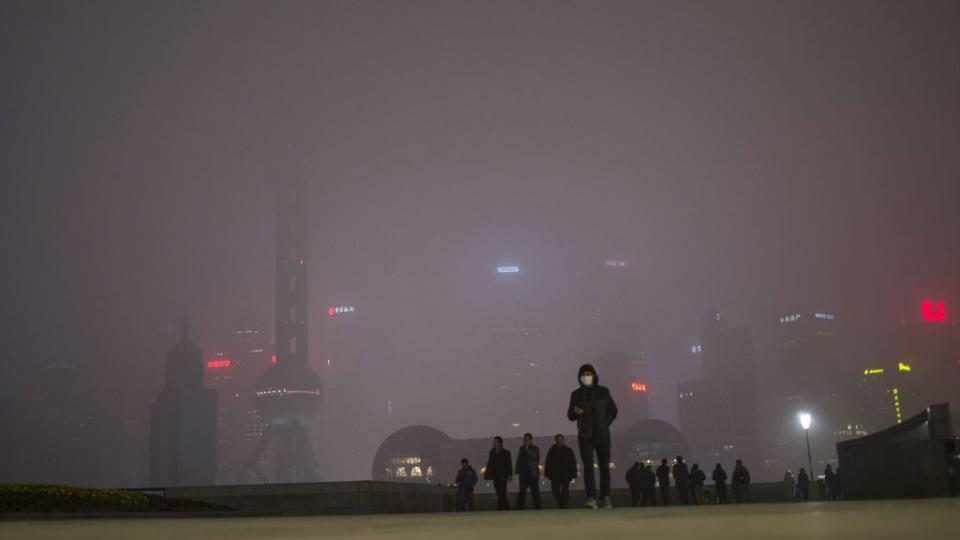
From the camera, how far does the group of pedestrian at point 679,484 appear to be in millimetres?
32312

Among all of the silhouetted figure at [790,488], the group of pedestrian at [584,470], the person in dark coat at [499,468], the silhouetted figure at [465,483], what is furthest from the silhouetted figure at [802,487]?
the person in dark coat at [499,468]

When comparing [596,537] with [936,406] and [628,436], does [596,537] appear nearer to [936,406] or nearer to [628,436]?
[936,406]

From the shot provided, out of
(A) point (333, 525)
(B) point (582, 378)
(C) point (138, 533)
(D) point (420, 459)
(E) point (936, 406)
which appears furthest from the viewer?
(D) point (420, 459)

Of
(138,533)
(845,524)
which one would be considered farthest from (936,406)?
(138,533)

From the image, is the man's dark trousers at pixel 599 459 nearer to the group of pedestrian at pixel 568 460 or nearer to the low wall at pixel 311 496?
the group of pedestrian at pixel 568 460

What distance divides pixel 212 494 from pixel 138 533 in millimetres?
20639

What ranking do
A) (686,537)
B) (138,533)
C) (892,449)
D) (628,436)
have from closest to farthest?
(686,537)
(138,533)
(892,449)
(628,436)

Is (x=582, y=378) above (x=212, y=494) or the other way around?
above

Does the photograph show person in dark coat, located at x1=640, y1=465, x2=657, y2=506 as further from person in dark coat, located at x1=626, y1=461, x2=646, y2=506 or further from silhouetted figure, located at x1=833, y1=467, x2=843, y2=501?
silhouetted figure, located at x1=833, y1=467, x2=843, y2=501

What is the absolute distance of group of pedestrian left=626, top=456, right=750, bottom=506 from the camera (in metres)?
32.3

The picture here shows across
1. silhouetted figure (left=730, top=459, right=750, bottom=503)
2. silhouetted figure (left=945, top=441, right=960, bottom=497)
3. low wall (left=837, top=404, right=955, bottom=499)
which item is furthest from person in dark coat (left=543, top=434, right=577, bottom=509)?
silhouetted figure (left=730, top=459, right=750, bottom=503)

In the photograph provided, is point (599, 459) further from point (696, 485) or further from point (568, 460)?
point (696, 485)

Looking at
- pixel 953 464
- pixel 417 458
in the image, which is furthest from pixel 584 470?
pixel 417 458

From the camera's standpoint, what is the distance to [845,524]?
8.24m
